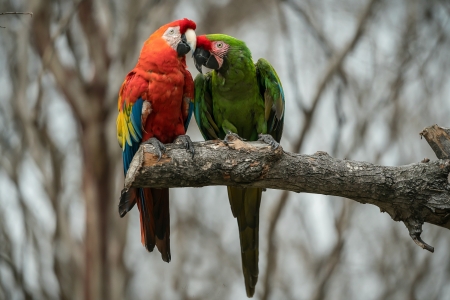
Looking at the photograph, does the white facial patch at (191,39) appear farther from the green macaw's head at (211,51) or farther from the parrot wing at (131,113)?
the parrot wing at (131,113)

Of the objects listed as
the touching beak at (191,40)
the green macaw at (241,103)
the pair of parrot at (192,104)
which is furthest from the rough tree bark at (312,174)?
the touching beak at (191,40)

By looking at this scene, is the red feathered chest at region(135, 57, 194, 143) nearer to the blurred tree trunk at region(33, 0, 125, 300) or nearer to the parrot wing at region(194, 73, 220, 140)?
the parrot wing at region(194, 73, 220, 140)

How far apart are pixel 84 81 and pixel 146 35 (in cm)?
83

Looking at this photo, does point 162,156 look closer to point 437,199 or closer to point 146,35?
point 437,199

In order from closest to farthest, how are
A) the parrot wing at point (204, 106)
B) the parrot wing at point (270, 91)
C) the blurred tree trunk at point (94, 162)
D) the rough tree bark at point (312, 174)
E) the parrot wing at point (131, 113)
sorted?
the rough tree bark at point (312, 174)
the parrot wing at point (131, 113)
the parrot wing at point (270, 91)
the parrot wing at point (204, 106)
the blurred tree trunk at point (94, 162)

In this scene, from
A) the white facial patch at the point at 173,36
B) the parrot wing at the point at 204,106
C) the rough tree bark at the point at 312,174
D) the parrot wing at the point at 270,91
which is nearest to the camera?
the rough tree bark at the point at 312,174

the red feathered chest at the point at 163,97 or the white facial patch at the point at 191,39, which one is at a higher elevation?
the white facial patch at the point at 191,39

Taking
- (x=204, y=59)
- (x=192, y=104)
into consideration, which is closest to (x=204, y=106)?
(x=192, y=104)

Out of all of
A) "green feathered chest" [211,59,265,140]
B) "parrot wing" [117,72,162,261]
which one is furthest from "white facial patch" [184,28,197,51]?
"parrot wing" [117,72,162,261]

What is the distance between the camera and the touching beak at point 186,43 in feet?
11.6

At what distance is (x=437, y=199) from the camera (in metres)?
2.90

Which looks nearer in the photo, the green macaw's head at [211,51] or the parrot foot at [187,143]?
the parrot foot at [187,143]

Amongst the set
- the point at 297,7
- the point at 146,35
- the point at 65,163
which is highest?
the point at 297,7

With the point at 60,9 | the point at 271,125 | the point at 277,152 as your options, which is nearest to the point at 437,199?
the point at 277,152
